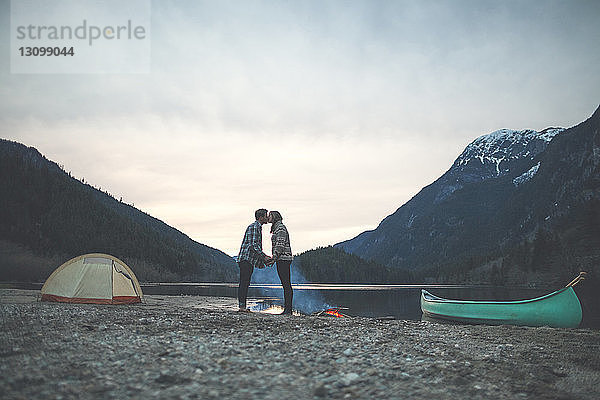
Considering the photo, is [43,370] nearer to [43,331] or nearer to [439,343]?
[43,331]

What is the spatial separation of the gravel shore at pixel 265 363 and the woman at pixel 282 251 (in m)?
4.71

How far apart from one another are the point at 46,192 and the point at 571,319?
17249 centimetres

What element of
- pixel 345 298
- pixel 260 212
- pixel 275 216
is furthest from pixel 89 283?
pixel 345 298

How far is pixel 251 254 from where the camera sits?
17.2 meters

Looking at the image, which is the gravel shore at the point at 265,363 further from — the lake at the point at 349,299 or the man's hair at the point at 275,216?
the lake at the point at 349,299

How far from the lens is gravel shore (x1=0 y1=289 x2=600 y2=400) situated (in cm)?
604

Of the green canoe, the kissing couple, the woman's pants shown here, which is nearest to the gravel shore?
the woman's pants

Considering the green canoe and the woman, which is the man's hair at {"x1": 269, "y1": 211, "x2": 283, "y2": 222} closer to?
→ the woman

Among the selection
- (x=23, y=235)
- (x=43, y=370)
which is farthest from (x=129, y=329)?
(x=23, y=235)

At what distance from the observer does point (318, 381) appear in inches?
265

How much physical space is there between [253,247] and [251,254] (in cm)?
29

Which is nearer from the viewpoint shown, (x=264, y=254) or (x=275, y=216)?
(x=264, y=254)

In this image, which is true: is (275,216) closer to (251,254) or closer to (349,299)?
(251,254)

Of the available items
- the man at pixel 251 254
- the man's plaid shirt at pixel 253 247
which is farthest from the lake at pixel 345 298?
the man's plaid shirt at pixel 253 247
